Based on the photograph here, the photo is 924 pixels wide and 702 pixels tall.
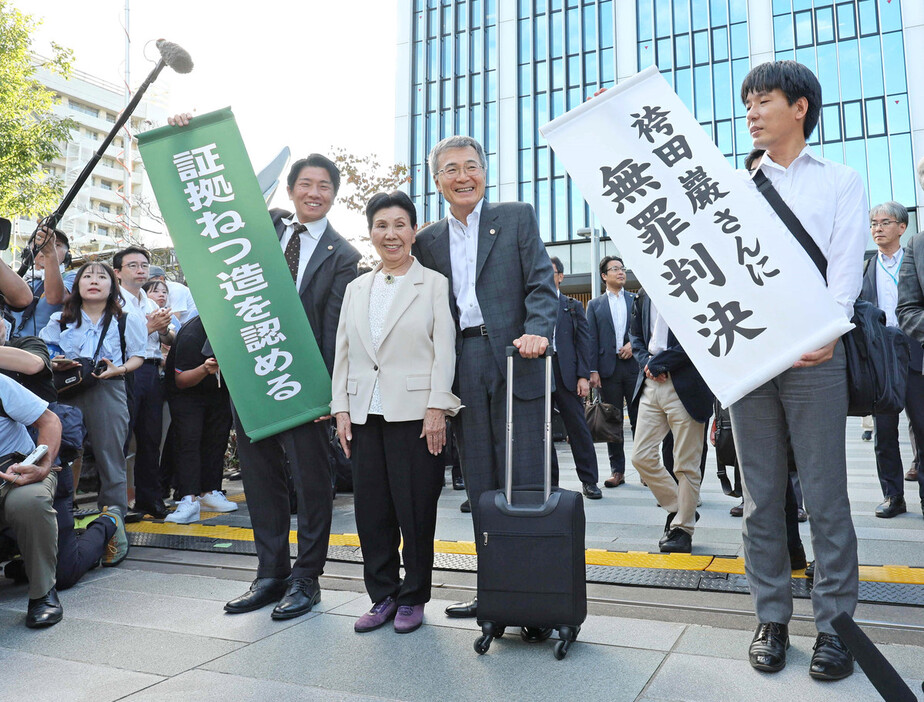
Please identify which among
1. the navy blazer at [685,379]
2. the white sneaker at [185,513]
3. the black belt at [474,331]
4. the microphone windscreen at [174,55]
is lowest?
the white sneaker at [185,513]

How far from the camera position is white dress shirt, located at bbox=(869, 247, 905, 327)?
5.16 meters

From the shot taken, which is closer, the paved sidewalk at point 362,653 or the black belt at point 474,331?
the paved sidewalk at point 362,653

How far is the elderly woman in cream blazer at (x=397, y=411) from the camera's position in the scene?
307cm

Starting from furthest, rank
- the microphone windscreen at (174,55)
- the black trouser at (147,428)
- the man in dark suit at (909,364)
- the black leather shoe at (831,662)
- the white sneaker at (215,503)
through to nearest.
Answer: the white sneaker at (215,503) < the black trouser at (147,428) < the man in dark suit at (909,364) < the microphone windscreen at (174,55) < the black leather shoe at (831,662)

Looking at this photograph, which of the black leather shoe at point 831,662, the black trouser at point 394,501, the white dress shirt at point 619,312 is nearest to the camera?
the black leather shoe at point 831,662

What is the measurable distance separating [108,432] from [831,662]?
443 centimetres

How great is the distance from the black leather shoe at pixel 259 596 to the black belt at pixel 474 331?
147 cm

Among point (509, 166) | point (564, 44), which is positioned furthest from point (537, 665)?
point (564, 44)

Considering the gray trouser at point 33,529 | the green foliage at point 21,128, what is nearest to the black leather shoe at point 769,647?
the gray trouser at point 33,529

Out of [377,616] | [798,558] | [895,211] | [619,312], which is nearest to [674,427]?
[798,558]

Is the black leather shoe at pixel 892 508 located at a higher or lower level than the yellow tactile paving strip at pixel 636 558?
higher

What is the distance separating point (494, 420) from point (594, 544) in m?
1.70

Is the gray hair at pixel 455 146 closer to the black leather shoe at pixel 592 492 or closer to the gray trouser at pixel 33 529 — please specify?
the gray trouser at pixel 33 529

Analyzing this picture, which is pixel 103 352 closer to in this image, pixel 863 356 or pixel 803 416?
pixel 803 416
